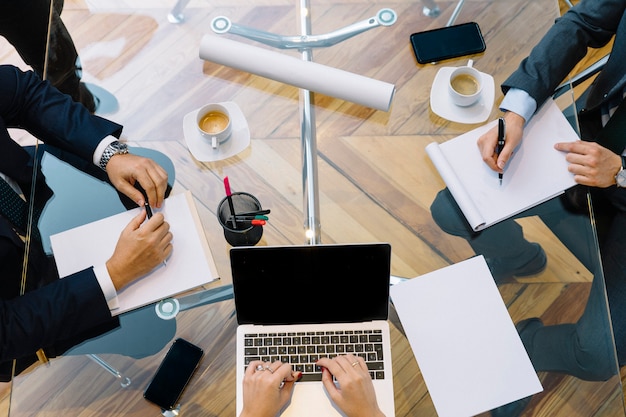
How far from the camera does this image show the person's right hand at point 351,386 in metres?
1.14

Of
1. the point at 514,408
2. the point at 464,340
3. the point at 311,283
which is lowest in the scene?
the point at 514,408

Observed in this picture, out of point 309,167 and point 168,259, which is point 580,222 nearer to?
point 309,167

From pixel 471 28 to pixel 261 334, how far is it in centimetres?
97

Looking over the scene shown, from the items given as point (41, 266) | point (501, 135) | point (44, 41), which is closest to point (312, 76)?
point (501, 135)

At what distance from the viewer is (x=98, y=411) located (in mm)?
1250

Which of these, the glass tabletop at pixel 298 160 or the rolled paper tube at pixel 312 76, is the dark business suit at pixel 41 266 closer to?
the glass tabletop at pixel 298 160

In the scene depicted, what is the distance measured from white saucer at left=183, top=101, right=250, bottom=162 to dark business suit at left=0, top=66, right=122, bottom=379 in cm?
18

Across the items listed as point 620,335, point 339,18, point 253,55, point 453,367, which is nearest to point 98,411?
point 453,367

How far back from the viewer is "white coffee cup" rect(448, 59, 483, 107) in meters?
1.41

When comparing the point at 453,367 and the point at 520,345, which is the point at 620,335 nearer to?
the point at 520,345

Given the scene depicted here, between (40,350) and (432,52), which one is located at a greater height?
(432,52)

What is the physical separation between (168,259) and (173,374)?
0.84 feet

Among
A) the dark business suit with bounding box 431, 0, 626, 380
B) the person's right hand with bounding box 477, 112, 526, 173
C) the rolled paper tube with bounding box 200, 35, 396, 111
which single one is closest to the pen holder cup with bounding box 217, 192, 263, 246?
the rolled paper tube with bounding box 200, 35, 396, 111

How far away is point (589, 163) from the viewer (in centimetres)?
134
